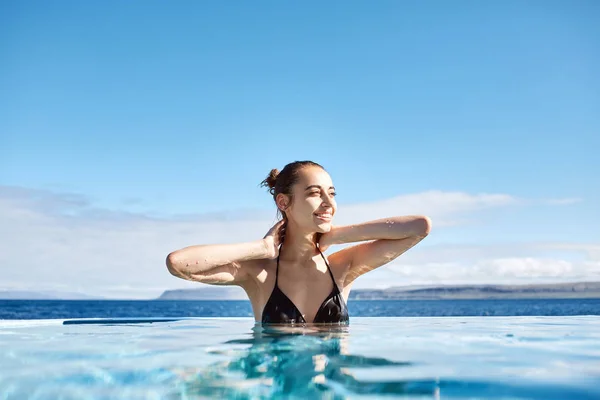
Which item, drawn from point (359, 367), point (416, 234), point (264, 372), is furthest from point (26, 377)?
point (416, 234)

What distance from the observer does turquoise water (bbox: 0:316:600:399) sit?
2.04 metres

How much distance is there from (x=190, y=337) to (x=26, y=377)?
1903 mm

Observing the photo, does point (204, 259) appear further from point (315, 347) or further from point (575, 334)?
point (575, 334)

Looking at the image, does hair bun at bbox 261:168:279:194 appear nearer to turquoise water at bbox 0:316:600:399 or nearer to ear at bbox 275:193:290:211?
ear at bbox 275:193:290:211

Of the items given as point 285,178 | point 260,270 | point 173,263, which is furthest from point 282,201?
point 173,263

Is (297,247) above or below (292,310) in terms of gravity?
above

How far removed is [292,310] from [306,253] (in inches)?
21.7

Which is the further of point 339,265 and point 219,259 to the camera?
point 339,265

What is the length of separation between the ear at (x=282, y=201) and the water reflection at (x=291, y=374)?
1614 millimetres

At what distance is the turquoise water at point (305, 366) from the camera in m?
2.04

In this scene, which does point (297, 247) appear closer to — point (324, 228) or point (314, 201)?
point (324, 228)

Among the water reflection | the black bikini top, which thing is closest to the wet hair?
the black bikini top

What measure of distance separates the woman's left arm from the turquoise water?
3.33 feet

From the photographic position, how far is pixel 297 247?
5.08 meters
